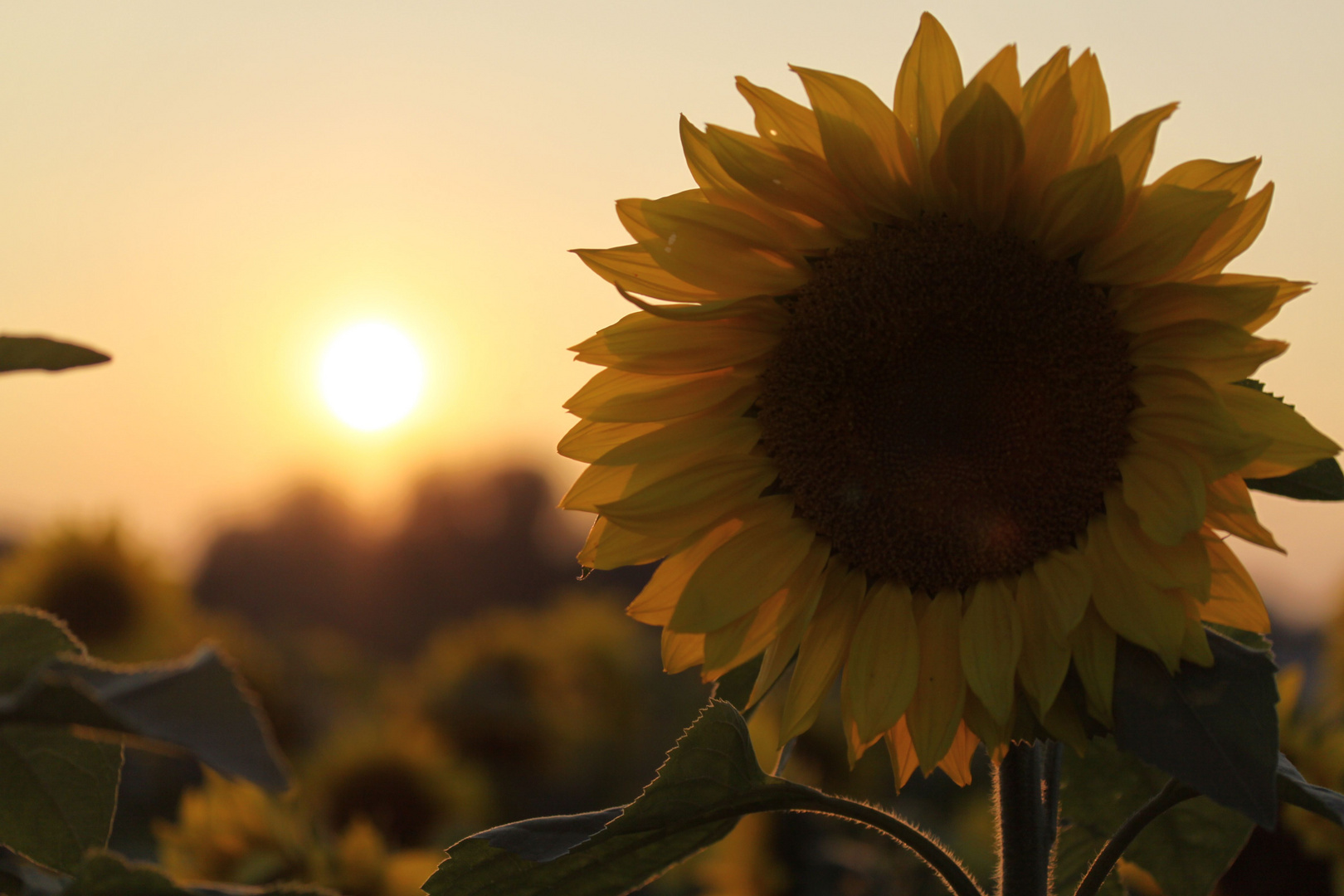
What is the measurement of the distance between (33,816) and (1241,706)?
1.17 m

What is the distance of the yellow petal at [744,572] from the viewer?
1.46m

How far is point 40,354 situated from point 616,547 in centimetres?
69

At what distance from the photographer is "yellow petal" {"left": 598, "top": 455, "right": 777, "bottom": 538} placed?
1448 mm

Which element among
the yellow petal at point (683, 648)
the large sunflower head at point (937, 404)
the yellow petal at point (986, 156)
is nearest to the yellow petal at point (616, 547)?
the large sunflower head at point (937, 404)

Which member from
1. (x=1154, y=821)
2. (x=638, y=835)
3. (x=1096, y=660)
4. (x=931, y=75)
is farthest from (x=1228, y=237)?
(x=638, y=835)

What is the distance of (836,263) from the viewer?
58.2 inches

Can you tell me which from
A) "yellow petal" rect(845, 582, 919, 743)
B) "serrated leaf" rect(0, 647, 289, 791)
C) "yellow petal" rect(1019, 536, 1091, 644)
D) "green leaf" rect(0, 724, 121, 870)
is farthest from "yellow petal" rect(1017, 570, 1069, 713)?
"green leaf" rect(0, 724, 121, 870)

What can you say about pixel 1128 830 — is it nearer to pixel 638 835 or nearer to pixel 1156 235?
pixel 638 835

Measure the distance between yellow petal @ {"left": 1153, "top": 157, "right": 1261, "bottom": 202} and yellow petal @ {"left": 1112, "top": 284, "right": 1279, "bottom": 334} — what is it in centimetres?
10

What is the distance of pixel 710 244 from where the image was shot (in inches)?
56.5

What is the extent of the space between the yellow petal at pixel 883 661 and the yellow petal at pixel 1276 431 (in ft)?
1.43

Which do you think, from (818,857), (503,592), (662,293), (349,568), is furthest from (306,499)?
(662,293)

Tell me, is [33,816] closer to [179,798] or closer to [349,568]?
[179,798]

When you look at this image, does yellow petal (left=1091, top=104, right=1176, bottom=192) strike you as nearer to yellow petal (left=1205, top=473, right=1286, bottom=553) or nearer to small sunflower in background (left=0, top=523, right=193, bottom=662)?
yellow petal (left=1205, top=473, right=1286, bottom=553)
